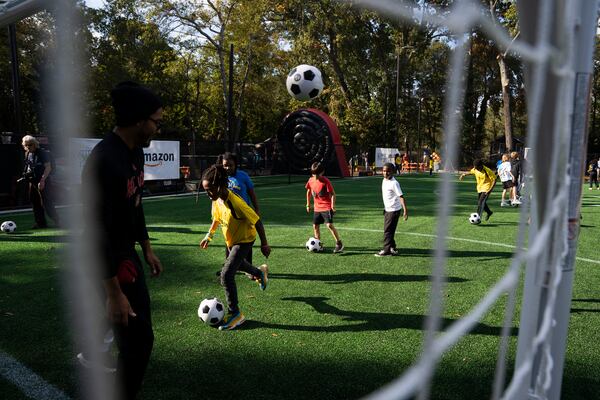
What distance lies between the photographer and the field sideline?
3307 mm

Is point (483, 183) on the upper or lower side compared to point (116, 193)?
lower

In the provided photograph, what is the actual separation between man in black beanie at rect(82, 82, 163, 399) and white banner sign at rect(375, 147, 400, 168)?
97.0 ft

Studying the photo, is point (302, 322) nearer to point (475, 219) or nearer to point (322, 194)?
point (322, 194)

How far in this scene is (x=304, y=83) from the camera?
11.1 metres

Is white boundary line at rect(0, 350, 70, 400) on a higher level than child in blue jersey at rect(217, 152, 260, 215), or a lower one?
lower

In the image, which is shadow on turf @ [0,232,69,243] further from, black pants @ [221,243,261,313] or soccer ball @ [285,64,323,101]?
soccer ball @ [285,64,323,101]

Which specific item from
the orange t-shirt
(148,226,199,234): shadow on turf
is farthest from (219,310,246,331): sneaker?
(148,226,199,234): shadow on turf

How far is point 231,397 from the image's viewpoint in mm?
3109

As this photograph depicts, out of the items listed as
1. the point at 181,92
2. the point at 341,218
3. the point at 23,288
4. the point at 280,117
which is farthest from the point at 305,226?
the point at 280,117

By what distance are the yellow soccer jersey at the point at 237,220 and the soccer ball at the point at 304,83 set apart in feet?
23.3

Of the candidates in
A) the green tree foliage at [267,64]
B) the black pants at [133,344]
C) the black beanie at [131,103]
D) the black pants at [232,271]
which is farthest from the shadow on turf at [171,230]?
the green tree foliage at [267,64]

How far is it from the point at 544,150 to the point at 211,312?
3294mm

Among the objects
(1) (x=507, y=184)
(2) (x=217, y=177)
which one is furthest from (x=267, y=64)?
(2) (x=217, y=177)

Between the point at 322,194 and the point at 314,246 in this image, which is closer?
the point at 314,246
